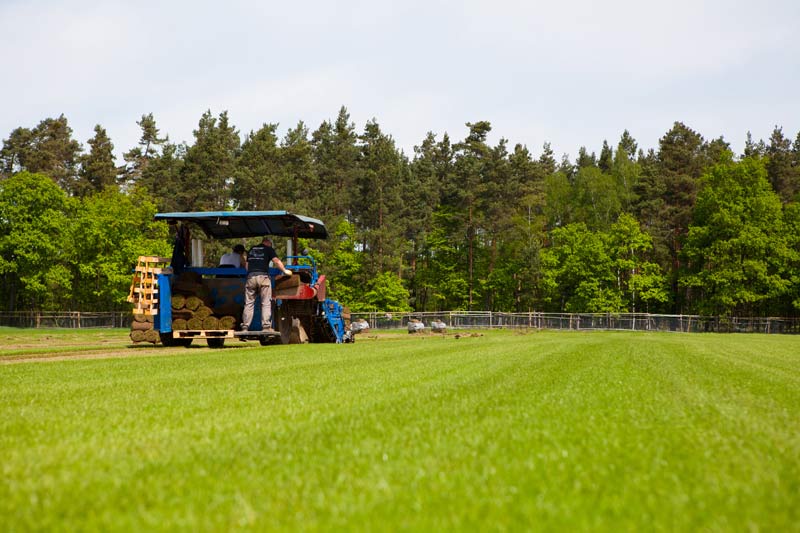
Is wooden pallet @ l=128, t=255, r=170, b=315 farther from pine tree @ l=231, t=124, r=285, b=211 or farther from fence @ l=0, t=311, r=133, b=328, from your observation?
pine tree @ l=231, t=124, r=285, b=211

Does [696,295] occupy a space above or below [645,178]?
below

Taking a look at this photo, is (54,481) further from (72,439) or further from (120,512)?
(72,439)

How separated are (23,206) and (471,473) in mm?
63954

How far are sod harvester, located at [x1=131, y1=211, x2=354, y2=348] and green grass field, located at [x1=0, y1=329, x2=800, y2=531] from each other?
332 inches

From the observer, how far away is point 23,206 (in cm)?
5759

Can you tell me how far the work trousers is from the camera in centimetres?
1484

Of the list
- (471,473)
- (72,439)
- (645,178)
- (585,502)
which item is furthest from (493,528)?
(645,178)

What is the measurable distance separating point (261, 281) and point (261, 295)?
36 centimetres

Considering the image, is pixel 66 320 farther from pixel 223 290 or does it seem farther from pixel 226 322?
pixel 226 322

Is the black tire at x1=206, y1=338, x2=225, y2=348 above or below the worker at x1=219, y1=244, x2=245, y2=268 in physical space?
below

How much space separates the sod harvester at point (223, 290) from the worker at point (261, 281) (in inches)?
13.5

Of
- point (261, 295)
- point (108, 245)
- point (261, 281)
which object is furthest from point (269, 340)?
point (108, 245)

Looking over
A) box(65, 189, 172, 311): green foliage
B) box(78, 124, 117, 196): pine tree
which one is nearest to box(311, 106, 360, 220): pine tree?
box(65, 189, 172, 311): green foliage

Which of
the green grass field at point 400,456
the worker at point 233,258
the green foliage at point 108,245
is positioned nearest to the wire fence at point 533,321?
the green foliage at point 108,245
